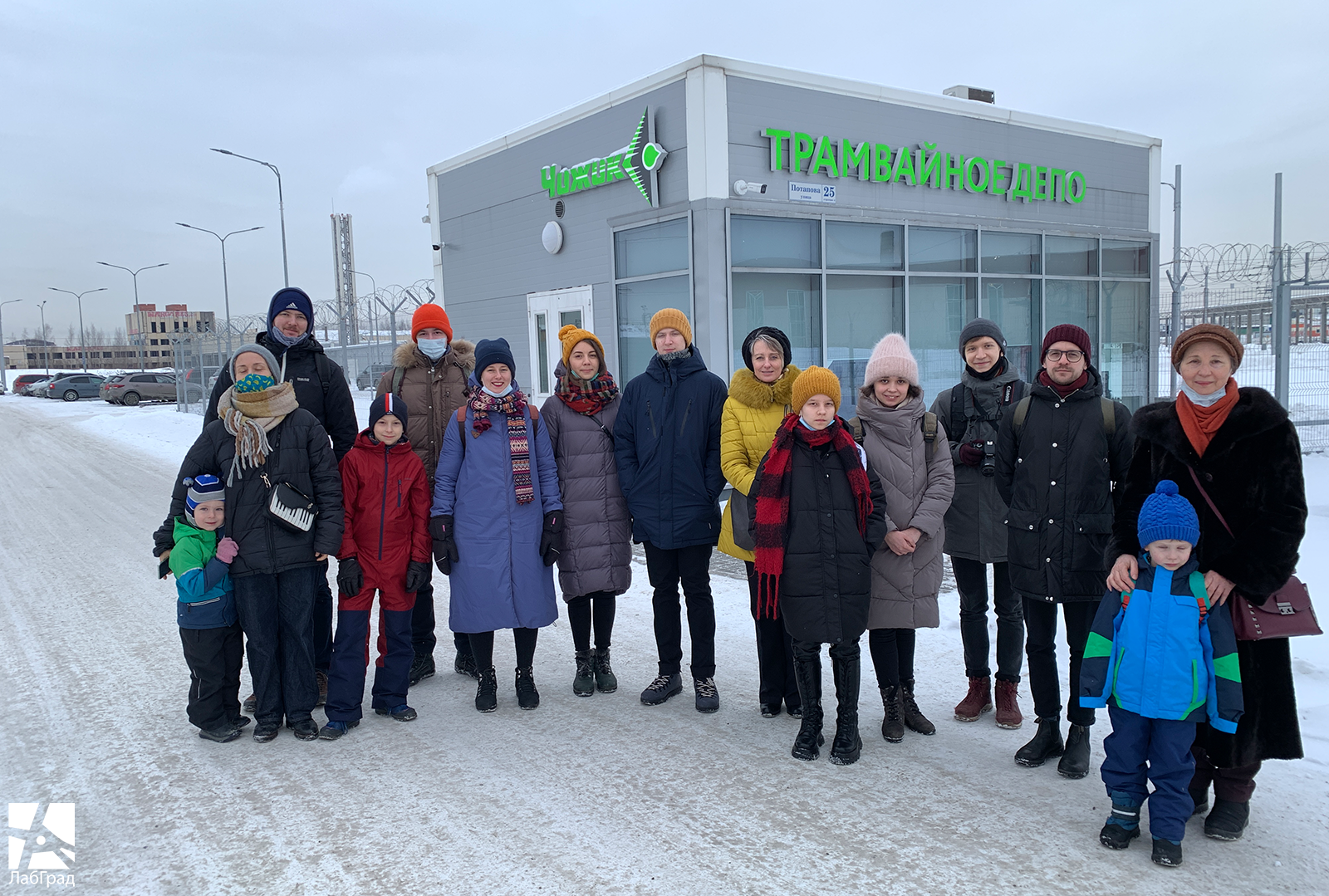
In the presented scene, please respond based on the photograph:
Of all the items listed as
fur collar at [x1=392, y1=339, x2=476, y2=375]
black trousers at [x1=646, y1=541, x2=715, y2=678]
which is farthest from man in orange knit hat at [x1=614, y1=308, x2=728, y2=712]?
fur collar at [x1=392, y1=339, x2=476, y2=375]

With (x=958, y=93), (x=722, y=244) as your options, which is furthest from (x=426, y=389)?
(x=958, y=93)

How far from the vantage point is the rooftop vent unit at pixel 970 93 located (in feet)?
44.2

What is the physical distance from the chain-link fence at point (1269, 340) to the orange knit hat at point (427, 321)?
10.4 meters

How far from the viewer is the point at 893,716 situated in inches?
167

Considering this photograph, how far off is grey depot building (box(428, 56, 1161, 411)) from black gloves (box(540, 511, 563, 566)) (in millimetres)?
6137

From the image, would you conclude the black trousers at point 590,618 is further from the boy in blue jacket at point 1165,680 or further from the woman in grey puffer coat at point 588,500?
the boy in blue jacket at point 1165,680

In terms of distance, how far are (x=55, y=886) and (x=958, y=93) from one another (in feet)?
46.2

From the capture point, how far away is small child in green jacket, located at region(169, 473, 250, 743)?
→ 4262 millimetres

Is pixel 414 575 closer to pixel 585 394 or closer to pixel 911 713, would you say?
pixel 585 394

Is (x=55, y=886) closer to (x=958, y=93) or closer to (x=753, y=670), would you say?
(x=753, y=670)

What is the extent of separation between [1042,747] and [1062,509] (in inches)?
41.7

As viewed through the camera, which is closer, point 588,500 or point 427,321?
point 588,500

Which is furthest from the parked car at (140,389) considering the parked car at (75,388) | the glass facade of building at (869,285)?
the glass facade of building at (869,285)

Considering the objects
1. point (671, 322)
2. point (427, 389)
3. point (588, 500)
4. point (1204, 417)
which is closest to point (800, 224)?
point (671, 322)
